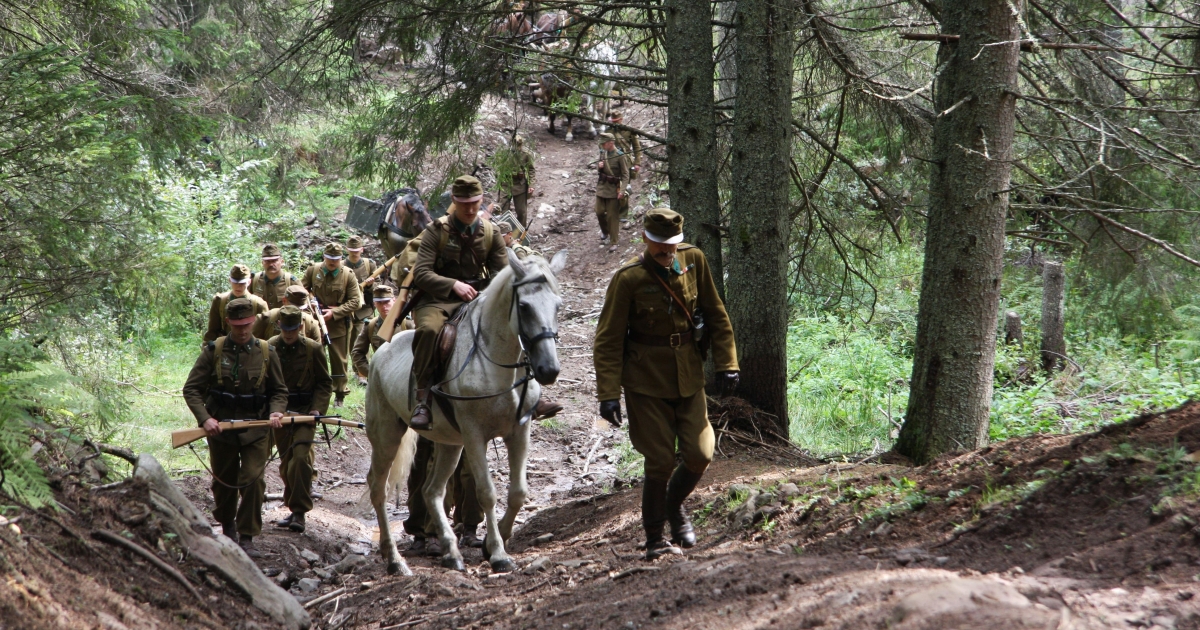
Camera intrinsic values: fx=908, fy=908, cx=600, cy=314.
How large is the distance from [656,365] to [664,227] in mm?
956

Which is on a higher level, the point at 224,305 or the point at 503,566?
the point at 224,305

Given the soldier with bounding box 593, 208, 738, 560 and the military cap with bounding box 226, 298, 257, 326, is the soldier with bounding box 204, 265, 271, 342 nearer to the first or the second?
the military cap with bounding box 226, 298, 257, 326

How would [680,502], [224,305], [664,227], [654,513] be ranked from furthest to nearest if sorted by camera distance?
[224,305], [680,502], [654,513], [664,227]

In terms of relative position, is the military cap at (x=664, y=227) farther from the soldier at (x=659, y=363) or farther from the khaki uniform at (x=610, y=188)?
the khaki uniform at (x=610, y=188)

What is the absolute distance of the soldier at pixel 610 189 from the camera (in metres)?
21.0

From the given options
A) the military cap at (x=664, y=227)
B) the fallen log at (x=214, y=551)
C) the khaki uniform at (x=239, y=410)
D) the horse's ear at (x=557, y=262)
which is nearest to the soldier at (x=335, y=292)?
the khaki uniform at (x=239, y=410)

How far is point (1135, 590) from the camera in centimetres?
A: 366

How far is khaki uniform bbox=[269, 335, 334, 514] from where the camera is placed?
30.6ft

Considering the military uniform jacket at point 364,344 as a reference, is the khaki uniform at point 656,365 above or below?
above

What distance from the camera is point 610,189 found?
2152 cm

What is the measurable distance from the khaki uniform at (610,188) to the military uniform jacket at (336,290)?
768cm

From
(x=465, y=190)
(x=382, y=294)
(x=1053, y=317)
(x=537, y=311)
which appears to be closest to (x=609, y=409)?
(x=537, y=311)

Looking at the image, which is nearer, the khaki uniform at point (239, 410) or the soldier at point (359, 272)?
the khaki uniform at point (239, 410)

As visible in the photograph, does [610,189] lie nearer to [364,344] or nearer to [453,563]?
[364,344]
